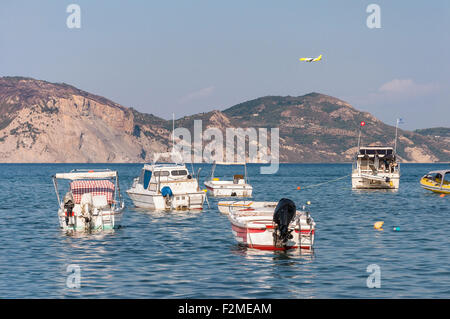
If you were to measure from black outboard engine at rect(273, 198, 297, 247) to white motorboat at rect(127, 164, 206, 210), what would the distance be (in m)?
20.4

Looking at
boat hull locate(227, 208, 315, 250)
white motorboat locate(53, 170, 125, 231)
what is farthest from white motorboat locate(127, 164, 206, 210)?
boat hull locate(227, 208, 315, 250)

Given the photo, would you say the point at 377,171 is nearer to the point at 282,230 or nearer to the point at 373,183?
the point at 373,183

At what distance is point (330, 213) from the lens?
164 ft

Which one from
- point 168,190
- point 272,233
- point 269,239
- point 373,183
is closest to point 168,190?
point 168,190

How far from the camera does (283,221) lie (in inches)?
1052

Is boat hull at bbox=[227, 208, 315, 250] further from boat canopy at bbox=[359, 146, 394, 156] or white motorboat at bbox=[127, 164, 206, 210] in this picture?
boat canopy at bbox=[359, 146, 394, 156]

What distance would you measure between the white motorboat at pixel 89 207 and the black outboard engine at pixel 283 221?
11.9 meters

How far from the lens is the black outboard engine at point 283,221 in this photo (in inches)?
1050

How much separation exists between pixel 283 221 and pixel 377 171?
→ 53067mm

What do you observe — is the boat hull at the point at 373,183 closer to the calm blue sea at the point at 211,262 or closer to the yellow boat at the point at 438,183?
the yellow boat at the point at 438,183

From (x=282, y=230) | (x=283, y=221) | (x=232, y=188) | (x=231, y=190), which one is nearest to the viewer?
(x=283, y=221)
